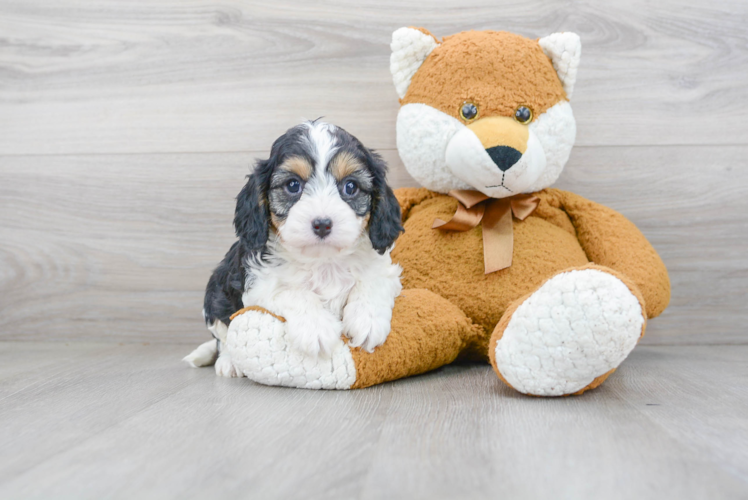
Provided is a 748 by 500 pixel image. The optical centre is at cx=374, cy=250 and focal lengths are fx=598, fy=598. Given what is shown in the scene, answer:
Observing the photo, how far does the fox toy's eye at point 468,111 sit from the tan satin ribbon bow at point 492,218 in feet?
0.76

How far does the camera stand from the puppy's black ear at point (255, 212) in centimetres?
157

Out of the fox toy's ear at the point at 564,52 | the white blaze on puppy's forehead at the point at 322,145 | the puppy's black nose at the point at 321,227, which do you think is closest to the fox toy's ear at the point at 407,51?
the fox toy's ear at the point at 564,52

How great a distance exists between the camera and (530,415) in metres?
1.28

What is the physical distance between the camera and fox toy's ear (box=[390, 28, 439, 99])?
6.22 feet

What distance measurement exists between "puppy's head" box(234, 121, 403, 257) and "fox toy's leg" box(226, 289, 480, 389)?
0.68 feet

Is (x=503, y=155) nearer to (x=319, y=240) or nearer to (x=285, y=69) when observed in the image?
(x=319, y=240)

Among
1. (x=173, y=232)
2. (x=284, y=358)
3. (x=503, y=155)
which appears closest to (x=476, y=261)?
(x=503, y=155)

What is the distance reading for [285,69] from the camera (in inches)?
92.7

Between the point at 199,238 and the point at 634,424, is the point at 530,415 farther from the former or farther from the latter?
the point at 199,238

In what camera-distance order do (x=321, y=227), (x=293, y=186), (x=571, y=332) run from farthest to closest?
1. (x=293, y=186)
2. (x=321, y=227)
3. (x=571, y=332)

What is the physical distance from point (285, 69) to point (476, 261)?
3.68 ft

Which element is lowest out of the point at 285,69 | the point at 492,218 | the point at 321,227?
the point at 492,218

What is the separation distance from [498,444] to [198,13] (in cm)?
204

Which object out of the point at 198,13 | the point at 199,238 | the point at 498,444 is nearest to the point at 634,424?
the point at 498,444
